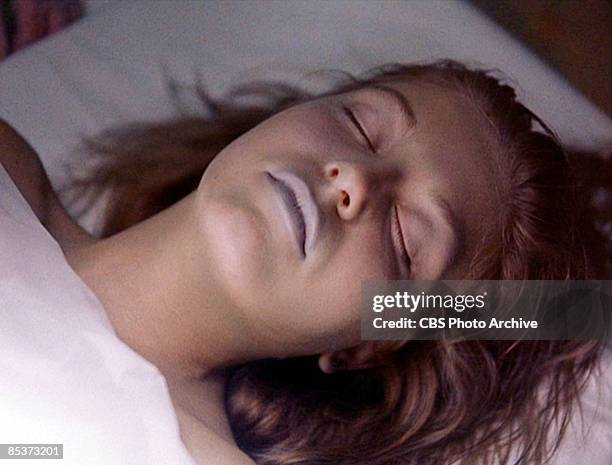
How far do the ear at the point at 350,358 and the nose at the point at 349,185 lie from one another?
68 mm

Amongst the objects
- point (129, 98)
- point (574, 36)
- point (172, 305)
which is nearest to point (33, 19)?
point (129, 98)

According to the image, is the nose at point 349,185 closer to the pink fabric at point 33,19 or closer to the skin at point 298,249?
the skin at point 298,249

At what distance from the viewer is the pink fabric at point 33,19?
0.56 meters

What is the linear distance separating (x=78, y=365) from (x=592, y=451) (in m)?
0.26

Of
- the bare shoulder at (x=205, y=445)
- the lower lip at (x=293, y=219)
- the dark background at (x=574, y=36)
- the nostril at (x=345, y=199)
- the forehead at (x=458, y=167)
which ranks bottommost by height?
the bare shoulder at (x=205, y=445)

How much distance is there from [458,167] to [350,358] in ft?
0.38

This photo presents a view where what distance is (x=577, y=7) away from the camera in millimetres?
508

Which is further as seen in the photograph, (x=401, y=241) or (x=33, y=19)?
(x=33, y=19)

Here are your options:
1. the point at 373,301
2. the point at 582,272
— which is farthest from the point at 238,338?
the point at 582,272

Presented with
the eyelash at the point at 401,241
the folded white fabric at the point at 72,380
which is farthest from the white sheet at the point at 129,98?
the eyelash at the point at 401,241

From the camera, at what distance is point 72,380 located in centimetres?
44

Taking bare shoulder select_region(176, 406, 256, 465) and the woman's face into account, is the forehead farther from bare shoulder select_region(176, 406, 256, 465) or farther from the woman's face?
bare shoulder select_region(176, 406, 256, 465)

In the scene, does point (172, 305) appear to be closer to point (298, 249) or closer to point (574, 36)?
point (298, 249)

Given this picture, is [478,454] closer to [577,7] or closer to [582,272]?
[582,272]
